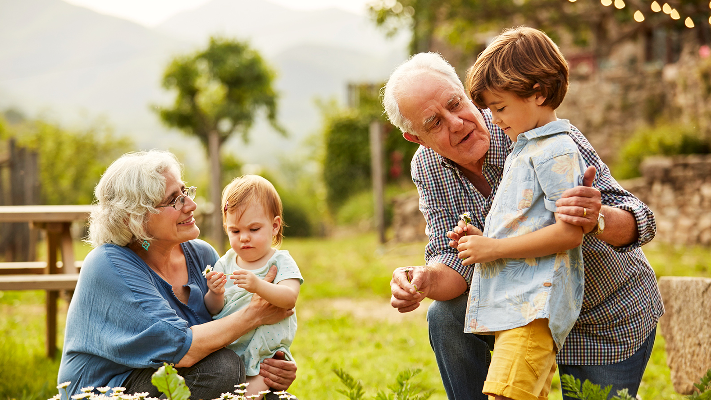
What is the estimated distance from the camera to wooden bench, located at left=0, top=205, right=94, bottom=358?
3.91 meters

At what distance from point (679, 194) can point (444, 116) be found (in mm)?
7963

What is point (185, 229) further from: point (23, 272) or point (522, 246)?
point (23, 272)

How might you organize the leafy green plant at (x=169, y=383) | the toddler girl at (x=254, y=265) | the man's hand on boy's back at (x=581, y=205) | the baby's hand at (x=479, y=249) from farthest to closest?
the toddler girl at (x=254, y=265) < the baby's hand at (x=479, y=249) < the man's hand on boy's back at (x=581, y=205) < the leafy green plant at (x=169, y=383)

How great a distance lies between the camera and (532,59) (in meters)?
1.99

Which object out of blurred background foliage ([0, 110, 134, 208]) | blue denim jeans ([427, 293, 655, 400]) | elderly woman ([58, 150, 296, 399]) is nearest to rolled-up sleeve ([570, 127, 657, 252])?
blue denim jeans ([427, 293, 655, 400])

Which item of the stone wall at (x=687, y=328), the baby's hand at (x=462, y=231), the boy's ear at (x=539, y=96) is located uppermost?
the boy's ear at (x=539, y=96)

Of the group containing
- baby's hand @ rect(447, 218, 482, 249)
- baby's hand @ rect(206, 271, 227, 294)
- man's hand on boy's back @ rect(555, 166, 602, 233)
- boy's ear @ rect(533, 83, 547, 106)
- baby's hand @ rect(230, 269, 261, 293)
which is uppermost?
boy's ear @ rect(533, 83, 547, 106)

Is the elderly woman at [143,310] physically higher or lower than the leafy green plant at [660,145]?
lower

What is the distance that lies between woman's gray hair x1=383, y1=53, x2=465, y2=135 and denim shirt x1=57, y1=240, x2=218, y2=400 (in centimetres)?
113

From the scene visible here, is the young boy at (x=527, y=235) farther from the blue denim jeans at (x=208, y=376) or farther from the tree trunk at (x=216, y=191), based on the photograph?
the tree trunk at (x=216, y=191)

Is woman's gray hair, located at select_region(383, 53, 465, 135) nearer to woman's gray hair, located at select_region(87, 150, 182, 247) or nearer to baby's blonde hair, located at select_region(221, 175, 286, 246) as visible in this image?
baby's blonde hair, located at select_region(221, 175, 286, 246)

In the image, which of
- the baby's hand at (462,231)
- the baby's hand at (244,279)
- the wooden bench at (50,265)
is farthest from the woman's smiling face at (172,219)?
the wooden bench at (50,265)

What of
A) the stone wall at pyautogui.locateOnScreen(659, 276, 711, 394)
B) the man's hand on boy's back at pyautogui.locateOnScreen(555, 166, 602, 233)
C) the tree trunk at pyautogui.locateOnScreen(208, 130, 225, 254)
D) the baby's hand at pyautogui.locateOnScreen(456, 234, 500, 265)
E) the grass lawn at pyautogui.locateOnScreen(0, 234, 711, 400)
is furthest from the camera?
the tree trunk at pyautogui.locateOnScreen(208, 130, 225, 254)

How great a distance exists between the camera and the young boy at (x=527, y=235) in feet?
6.29
